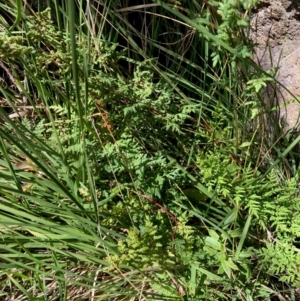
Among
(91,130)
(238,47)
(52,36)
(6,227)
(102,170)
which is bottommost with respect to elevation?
(6,227)

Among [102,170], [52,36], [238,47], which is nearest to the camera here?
[238,47]

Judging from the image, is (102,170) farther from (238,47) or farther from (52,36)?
(238,47)

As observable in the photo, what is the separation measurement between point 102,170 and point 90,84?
0.26 meters

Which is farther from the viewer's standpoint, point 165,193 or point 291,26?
point 165,193

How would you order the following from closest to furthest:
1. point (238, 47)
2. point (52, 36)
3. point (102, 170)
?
1. point (238, 47)
2. point (52, 36)
3. point (102, 170)

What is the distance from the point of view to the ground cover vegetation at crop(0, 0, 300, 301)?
1289mm

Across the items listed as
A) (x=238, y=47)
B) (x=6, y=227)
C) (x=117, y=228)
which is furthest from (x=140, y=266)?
(x=238, y=47)

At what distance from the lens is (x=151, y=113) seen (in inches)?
53.4

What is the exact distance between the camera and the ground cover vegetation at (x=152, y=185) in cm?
129

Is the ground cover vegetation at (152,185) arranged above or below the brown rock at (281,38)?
below

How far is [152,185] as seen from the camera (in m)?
1.35

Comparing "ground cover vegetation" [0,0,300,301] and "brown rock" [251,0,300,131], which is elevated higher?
"brown rock" [251,0,300,131]

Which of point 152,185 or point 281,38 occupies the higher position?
point 281,38

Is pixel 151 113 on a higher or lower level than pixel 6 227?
higher
